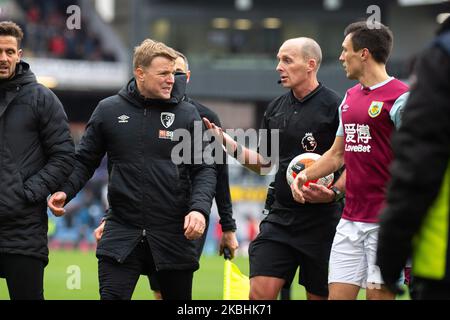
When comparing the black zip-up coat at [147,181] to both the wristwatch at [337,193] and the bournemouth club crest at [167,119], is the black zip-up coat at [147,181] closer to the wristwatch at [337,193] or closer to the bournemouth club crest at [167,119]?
the bournemouth club crest at [167,119]

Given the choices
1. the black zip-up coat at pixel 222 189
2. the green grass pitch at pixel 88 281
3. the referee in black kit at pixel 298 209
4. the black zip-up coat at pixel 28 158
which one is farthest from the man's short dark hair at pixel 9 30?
the green grass pitch at pixel 88 281

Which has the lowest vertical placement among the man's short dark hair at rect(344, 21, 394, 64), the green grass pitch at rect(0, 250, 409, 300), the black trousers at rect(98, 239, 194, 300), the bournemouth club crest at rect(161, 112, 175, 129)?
the green grass pitch at rect(0, 250, 409, 300)

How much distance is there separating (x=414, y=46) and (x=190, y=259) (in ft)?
120

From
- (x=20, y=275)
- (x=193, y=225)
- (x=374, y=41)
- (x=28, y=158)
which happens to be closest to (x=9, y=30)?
(x=28, y=158)

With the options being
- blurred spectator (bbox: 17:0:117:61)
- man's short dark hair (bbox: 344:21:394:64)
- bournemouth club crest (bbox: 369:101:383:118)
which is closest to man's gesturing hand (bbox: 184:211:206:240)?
bournemouth club crest (bbox: 369:101:383:118)

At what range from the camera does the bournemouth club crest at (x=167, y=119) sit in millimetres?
7125

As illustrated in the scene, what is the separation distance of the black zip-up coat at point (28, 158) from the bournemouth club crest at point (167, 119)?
27.1 inches

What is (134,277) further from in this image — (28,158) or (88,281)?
(88,281)

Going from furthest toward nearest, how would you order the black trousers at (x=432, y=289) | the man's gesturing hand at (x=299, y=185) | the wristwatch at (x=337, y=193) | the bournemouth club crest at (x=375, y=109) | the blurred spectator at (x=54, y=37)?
the blurred spectator at (x=54, y=37)
the wristwatch at (x=337, y=193)
the man's gesturing hand at (x=299, y=185)
the bournemouth club crest at (x=375, y=109)
the black trousers at (x=432, y=289)

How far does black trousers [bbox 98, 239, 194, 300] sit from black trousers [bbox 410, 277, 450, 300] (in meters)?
2.97

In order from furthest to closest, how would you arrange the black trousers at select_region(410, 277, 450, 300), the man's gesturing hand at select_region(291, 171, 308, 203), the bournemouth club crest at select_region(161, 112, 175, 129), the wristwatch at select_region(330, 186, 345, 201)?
the wristwatch at select_region(330, 186, 345, 201)
the bournemouth club crest at select_region(161, 112, 175, 129)
the man's gesturing hand at select_region(291, 171, 308, 203)
the black trousers at select_region(410, 277, 450, 300)

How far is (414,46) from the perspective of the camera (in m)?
42.2

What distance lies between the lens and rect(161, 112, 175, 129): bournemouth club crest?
281 inches

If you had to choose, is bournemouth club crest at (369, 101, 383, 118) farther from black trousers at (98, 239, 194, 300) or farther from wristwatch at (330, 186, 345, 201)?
black trousers at (98, 239, 194, 300)
